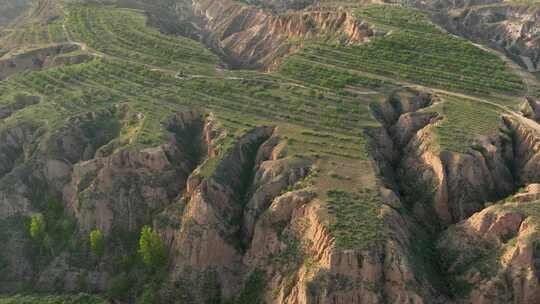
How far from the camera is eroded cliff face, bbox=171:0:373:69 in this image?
389 feet

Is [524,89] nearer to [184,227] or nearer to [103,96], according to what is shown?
[184,227]

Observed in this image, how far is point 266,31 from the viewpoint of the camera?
140 meters

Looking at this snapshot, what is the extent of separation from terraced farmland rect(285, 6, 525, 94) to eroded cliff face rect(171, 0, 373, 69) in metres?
6.67

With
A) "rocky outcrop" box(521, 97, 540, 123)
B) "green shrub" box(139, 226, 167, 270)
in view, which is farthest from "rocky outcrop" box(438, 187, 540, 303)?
"green shrub" box(139, 226, 167, 270)

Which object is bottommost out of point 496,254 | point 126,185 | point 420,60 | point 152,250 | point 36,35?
point 152,250

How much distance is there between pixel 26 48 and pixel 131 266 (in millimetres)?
81033

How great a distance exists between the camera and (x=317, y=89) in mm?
92562

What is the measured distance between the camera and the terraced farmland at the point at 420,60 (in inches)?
3615

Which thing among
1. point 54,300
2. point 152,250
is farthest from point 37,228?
point 152,250

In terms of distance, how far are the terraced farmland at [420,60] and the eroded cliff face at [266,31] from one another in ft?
21.9

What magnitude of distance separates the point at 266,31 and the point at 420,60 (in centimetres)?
5355

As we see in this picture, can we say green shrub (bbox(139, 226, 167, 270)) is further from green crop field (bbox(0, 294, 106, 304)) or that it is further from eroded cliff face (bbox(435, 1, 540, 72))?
eroded cliff face (bbox(435, 1, 540, 72))

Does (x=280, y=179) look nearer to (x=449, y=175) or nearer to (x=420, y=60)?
(x=449, y=175)

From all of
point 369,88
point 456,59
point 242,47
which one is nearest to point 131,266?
point 369,88
